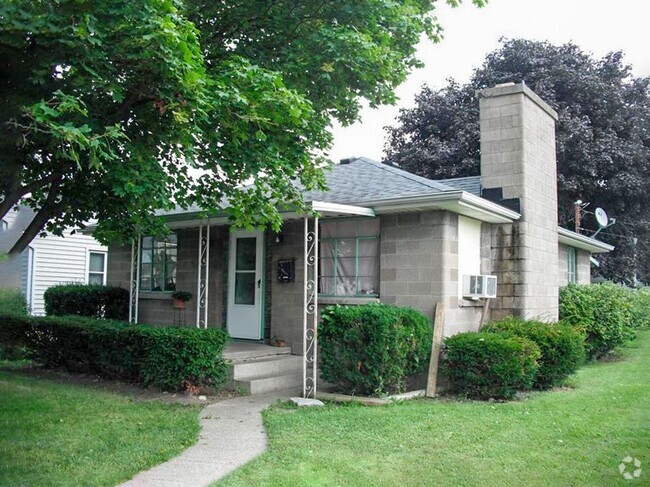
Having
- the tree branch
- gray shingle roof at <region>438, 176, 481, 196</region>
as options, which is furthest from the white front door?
the tree branch

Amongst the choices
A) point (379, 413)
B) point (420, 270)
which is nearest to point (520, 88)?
point (420, 270)

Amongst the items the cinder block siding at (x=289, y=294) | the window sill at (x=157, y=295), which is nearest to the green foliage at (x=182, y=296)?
the window sill at (x=157, y=295)

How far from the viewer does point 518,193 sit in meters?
10.6

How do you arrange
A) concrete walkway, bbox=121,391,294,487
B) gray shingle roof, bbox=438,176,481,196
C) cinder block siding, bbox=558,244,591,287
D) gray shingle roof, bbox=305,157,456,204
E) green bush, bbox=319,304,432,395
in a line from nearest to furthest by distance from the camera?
concrete walkway, bbox=121,391,294,487 < green bush, bbox=319,304,432,395 < gray shingle roof, bbox=305,157,456,204 < gray shingle roof, bbox=438,176,481,196 < cinder block siding, bbox=558,244,591,287

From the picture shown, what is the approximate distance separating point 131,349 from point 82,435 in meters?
2.72

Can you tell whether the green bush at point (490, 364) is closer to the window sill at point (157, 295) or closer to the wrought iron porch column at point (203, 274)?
the wrought iron porch column at point (203, 274)

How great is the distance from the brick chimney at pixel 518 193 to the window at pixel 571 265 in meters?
3.95

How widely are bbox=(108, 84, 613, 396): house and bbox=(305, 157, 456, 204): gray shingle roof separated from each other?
0.10 ft

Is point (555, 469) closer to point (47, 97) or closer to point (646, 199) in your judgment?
point (47, 97)

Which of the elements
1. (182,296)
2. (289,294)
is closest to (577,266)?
(289,294)

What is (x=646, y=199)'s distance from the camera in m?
23.4

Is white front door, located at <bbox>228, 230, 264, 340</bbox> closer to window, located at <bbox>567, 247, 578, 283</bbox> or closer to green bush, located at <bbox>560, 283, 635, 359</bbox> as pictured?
green bush, located at <bbox>560, 283, 635, 359</bbox>

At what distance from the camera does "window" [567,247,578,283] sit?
15156mm

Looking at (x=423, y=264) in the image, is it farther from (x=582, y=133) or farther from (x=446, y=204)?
(x=582, y=133)
